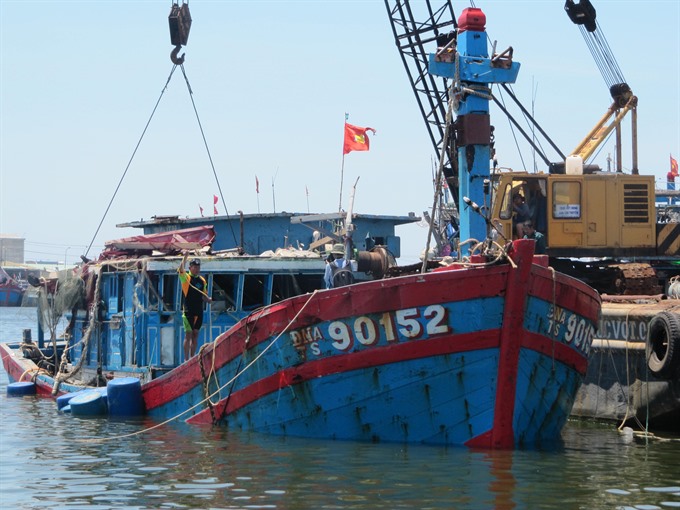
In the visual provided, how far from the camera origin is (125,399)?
1560 centimetres

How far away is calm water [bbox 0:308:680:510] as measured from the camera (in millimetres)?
9242

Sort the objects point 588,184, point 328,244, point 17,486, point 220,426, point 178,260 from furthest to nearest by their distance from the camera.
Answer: point 588,184, point 328,244, point 178,260, point 220,426, point 17,486

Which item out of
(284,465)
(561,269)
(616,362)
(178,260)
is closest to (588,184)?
(561,269)

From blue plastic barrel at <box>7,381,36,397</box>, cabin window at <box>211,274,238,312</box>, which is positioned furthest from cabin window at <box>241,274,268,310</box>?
A: blue plastic barrel at <box>7,381,36,397</box>

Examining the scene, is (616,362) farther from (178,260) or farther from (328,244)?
(178,260)

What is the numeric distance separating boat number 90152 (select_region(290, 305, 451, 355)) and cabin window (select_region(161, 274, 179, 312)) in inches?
189

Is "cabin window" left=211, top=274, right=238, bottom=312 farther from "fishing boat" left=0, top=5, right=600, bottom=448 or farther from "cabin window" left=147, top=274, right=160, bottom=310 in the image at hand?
"fishing boat" left=0, top=5, right=600, bottom=448

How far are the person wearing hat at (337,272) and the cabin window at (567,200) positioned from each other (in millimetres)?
5667

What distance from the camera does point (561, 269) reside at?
19719mm

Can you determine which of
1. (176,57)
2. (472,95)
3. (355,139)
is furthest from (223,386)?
(355,139)

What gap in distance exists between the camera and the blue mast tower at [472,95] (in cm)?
1535

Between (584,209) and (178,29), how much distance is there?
7.61 metres

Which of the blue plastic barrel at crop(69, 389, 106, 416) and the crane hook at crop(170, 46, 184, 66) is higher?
the crane hook at crop(170, 46, 184, 66)

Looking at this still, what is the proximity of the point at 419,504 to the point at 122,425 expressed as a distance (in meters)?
6.67
